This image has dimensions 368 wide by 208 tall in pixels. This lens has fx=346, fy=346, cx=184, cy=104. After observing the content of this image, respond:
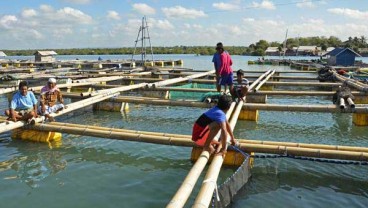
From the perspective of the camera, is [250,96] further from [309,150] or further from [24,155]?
[24,155]

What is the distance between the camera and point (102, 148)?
29.2 ft

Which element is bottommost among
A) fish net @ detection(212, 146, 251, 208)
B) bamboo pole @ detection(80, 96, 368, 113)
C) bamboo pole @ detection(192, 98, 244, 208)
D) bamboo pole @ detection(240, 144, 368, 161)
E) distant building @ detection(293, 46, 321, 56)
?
fish net @ detection(212, 146, 251, 208)

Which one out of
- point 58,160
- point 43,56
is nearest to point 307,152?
point 58,160

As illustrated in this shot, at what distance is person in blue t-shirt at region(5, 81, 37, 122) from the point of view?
8445mm

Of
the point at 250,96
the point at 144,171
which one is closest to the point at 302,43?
the point at 250,96

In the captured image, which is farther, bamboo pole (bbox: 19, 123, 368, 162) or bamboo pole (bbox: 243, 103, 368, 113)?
bamboo pole (bbox: 243, 103, 368, 113)

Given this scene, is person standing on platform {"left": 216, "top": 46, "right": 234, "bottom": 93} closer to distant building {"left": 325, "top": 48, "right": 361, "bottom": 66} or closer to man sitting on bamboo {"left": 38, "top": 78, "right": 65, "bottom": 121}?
Answer: man sitting on bamboo {"left": 38, "top": 78, "right": 65, "bottom": 121}

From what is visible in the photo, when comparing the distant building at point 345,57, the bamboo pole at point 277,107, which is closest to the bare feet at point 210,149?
the bamboo pole at point 277,107

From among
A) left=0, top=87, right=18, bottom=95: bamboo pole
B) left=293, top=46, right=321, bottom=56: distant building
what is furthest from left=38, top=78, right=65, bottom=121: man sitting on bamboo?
left=293, top=46, right=321, bottom=56: distant building

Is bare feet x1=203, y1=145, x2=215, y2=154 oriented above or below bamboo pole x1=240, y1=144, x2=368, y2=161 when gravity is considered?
above

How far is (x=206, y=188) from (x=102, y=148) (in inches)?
202

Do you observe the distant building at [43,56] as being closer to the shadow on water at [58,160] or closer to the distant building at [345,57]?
the distant building at [345,57]

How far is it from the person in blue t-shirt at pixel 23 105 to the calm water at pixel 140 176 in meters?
0.88

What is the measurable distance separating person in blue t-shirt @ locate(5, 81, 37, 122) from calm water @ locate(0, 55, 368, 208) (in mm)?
885
